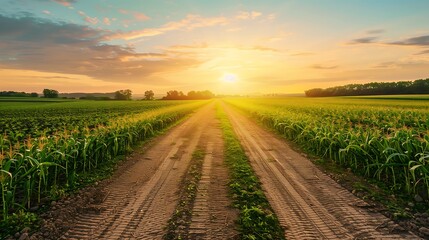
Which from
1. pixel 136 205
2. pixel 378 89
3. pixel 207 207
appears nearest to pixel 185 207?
pixel 207 207

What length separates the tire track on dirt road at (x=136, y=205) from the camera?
5.55 meters

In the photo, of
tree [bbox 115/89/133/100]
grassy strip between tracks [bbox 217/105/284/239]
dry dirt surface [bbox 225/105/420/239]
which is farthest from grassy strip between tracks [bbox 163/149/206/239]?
tree [bbox 115/89/133/100]

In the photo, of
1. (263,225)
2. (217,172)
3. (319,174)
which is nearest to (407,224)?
(263,225)

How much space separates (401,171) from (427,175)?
1.25m

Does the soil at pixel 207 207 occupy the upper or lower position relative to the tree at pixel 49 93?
lower

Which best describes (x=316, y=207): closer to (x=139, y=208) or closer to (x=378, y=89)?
(x=139, y=208)

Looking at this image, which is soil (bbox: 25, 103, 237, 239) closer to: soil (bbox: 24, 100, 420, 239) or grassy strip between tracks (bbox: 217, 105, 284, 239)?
soil (bbox: 24, 100, 420, 239)

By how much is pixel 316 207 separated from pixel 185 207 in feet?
10.9

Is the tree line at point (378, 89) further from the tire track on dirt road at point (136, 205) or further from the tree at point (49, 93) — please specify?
the tree at point (49, 93)

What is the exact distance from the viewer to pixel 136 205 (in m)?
6.86

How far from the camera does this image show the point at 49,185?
8.26 metres

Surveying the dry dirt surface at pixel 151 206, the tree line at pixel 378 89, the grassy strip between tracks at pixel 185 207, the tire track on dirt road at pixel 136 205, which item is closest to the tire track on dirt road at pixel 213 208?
the dry dirt surface at pixel 151 206

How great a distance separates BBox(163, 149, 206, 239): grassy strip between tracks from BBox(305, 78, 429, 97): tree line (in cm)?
13123

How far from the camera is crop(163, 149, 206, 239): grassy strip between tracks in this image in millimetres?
5473
